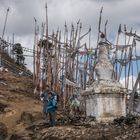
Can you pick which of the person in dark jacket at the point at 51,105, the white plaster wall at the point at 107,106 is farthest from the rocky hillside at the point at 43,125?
the person in dark jacket at the point at 51,105

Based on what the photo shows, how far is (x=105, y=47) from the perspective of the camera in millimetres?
14391

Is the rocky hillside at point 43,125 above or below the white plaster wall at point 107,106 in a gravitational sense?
below

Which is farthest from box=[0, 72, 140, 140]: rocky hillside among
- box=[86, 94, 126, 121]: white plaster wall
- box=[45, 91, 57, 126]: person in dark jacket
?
box=[45, 91, 57, 126]: person in dark jacket

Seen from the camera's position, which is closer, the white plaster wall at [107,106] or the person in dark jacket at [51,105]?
the white plaster wall at [107,106]

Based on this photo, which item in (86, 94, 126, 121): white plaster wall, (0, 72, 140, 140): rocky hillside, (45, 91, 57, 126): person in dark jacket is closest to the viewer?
(0, 72, 140, 140): rocky hillside

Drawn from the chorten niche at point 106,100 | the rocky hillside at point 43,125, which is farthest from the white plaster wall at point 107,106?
the rocky hillside at point 43,125

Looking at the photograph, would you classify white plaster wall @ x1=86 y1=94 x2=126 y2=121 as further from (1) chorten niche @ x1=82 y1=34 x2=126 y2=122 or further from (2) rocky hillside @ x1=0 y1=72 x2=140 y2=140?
(2) rocky hillside @ x1=0 y1=72 x2=140 y2=140

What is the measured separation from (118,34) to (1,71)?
1202 centimetres

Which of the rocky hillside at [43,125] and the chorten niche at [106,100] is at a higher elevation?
the chorten niche at [106,100]

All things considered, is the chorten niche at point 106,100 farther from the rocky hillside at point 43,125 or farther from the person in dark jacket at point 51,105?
the person in dark jacket at point 51,105

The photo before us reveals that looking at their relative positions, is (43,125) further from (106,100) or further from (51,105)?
(106,100)

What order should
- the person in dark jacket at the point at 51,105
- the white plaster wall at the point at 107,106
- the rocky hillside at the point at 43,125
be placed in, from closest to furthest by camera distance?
the rocky hillside at the point at 43,125 → the white plaster wall at the point at 107,106 → the person in dark jacket at the point at 51,105

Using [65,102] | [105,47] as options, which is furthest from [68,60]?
[105,47]

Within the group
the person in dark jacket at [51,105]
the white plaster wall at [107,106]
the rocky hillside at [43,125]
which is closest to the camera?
the rocky hillside at [43,125]
